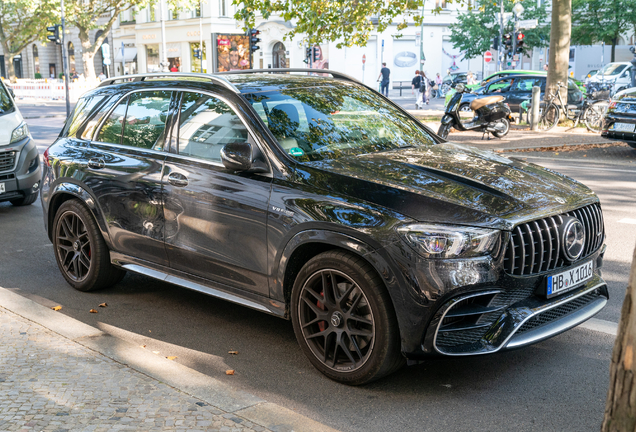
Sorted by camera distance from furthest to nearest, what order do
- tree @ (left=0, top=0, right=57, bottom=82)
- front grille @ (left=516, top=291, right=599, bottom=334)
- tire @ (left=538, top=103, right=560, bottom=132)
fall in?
tree @ (left=0, top=0, right=57, bottom=82), tire @ (left=538, top=103, right=560, bottom=132), front grille @ (left=516, top=291, right=599, bottom=334)

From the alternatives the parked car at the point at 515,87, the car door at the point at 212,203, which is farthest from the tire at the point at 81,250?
the parked car at the point at 515,87

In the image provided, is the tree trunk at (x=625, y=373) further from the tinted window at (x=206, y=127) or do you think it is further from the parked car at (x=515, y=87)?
the parked car at (x=515, y=87)

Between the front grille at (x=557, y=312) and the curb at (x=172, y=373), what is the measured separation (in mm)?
1224

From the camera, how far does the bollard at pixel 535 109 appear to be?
1833 cm

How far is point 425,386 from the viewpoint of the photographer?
Answer: 4023mm

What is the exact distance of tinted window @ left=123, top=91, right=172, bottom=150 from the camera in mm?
5146

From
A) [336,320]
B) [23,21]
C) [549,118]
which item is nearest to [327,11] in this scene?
[549,118]

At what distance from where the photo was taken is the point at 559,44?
18844 millimetres

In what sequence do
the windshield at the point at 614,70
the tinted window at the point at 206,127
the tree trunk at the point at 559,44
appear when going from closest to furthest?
1. the tinted window at the point at 206,127
2. the tree trunk at the point at 559,44
3. the windshield at the point at 614,70

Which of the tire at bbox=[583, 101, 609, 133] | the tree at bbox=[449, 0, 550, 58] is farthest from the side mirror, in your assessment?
the tree at bbox=[449, 0, 550, 58]

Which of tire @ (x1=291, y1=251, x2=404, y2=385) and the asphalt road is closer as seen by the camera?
the asphalt road

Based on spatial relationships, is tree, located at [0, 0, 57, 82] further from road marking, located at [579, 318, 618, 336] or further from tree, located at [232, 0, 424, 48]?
road marking, located at [579, 318, 618, 336]

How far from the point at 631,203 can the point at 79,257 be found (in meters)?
7.00

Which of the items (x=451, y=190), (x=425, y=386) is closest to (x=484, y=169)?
(x=451, y=190)
